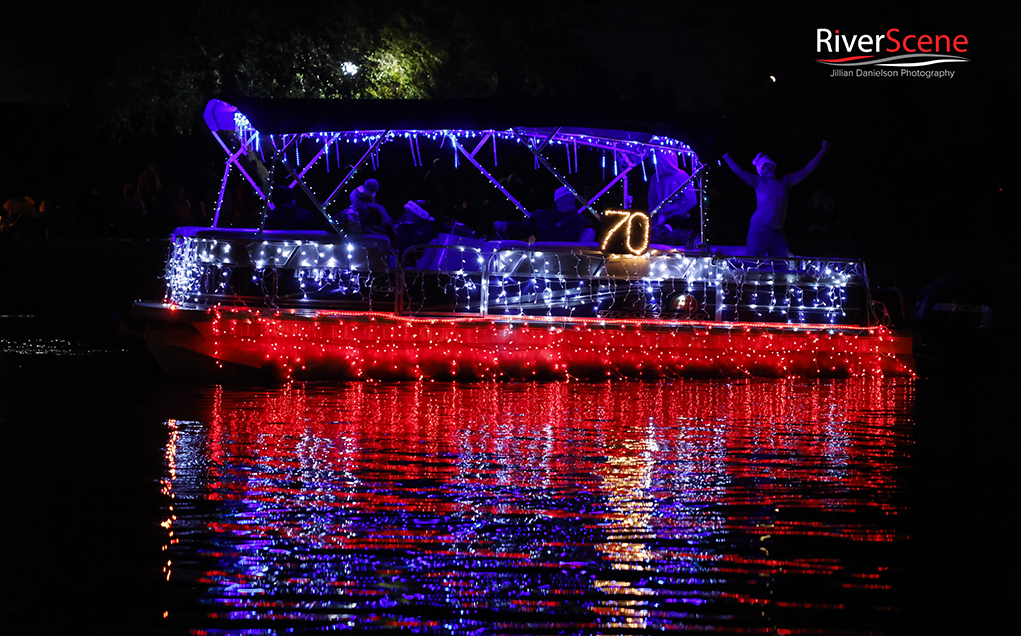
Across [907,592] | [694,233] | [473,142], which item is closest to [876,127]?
[473,142]

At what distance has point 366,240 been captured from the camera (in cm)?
1088

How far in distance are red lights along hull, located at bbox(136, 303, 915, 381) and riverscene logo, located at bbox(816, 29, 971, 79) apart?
1379 centimetres

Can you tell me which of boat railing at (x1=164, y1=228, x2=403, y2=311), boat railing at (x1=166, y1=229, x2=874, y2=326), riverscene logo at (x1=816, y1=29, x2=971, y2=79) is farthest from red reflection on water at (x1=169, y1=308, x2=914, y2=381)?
riverscene logo at (x1=816, y1=29, x2=971, y2=79)

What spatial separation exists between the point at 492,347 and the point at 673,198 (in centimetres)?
297

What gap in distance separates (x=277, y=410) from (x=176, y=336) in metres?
2.00

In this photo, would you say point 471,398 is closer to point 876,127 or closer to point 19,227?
point 19,227

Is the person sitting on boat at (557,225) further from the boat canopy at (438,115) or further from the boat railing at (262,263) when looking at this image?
the boat railing at (262,263)

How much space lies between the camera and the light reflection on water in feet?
14.8

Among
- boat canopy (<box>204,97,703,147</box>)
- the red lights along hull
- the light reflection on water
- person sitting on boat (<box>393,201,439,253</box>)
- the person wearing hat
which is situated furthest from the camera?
person sitting on boat (<box>393,201,439,253</box>)

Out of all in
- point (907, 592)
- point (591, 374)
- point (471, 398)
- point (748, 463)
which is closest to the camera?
point (907, 592)

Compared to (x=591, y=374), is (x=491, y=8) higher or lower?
higher

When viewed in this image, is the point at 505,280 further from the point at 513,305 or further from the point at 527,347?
the point at 527,347

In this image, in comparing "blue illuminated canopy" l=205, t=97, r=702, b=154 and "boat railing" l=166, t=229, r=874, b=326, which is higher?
"blue illuminated canopy" l=205, t=97, r=702, b=154

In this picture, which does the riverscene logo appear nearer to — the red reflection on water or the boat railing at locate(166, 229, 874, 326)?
the boat railing at locate(166, 229, 874, 326)
